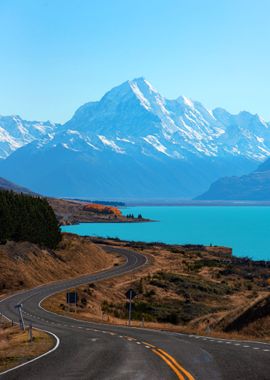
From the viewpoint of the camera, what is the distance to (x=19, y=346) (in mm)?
28906

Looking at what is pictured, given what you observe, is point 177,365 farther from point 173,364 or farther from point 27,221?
point 27,221

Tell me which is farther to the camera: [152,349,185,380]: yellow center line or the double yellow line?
the double yellow line

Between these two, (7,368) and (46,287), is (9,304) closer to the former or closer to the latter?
(46,287)

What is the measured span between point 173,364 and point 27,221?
7530 centimetres

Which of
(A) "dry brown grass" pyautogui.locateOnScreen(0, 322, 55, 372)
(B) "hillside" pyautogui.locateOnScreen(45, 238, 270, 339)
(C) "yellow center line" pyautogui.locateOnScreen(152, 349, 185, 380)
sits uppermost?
(B) "hillside" pyautogui.locateOnScreen(45, 238, 270, 339)

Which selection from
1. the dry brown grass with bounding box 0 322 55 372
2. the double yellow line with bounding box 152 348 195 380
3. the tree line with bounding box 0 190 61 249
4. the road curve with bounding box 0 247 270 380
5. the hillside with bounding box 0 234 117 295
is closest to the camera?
Answer: the double yellow line with bounding box 152 348 195 380

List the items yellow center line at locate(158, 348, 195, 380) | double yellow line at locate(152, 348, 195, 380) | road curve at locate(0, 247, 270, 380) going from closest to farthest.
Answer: yellow center line at locate(158, 348, 195, 380)
double yellow line at locate(152, 348, 195, 380)
road curve at locate(0, 247, 270, 380)

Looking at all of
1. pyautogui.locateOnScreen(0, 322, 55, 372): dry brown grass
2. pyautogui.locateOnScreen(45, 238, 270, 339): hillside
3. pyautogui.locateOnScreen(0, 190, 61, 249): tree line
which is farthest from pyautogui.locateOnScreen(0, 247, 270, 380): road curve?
pyautogui.locateOnScreen(0, 190, 61, 249): tree line

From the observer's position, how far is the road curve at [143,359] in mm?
19938

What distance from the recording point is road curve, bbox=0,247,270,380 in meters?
19.9

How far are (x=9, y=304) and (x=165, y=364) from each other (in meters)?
41.2

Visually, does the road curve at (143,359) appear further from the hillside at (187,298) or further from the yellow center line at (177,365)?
the hillside at (187,298)

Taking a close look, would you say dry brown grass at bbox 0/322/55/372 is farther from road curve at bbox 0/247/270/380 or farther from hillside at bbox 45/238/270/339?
hillside at bbox 45/238/270/339

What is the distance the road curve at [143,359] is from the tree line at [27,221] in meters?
52.9
